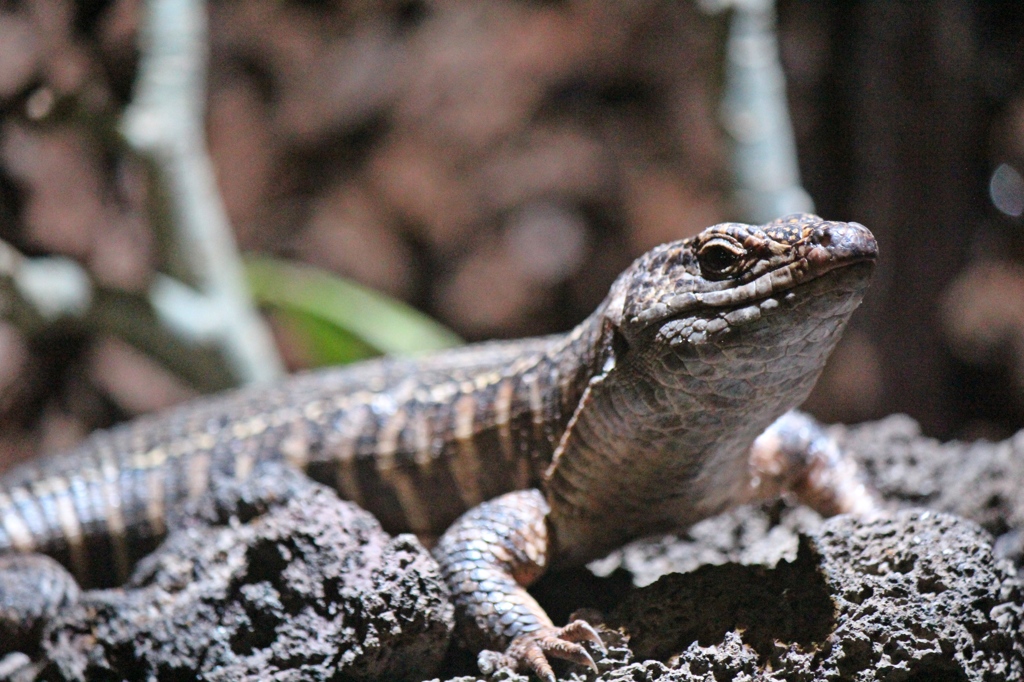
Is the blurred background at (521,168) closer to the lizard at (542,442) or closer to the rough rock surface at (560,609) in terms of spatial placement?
the lizard at (542,442)

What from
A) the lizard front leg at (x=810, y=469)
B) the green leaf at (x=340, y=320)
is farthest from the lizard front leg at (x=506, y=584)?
the green leaf at (x=340, y=320)

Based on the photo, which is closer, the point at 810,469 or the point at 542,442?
the point at 542,442

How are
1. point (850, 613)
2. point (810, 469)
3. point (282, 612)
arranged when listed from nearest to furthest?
point (850, 613) < point (282, 612) < point (810, 469)

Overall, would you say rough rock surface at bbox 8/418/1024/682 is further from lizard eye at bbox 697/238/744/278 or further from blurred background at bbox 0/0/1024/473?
blurred background at bbox 0/0/1024/473

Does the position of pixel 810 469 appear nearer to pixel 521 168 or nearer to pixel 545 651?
pixel 545 651

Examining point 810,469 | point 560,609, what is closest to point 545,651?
point 560,609

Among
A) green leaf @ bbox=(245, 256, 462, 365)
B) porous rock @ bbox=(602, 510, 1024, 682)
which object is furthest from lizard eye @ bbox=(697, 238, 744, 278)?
green leaf @ bbox=(245, 256, 462, 365)
